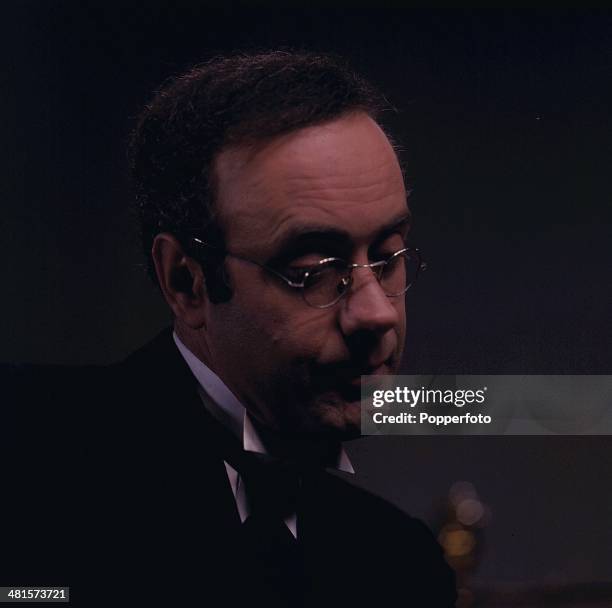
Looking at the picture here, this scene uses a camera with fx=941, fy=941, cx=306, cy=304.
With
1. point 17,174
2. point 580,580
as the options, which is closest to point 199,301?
point 17,174

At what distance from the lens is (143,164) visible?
1.33 meters

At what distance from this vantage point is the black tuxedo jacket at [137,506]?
125 cm

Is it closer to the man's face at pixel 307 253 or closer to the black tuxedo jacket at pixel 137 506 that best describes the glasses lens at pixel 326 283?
the man's face at pixel 307 253

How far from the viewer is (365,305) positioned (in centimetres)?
119

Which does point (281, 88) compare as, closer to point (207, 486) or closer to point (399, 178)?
point (399, 178)

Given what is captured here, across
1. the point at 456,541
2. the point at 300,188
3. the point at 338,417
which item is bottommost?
the point at 456,541

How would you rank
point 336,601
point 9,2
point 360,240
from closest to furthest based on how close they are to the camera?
point 360,240, point 336,601, point 9,2

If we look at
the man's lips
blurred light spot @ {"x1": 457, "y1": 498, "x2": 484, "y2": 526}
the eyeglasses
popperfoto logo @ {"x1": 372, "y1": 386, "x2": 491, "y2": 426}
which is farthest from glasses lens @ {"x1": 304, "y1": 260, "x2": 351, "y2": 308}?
blurred light spot @ {"x1": 457, "y1": 498, "x2": 484, "y2": 526}

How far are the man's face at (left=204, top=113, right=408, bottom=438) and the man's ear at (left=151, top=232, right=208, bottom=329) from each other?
0.08ft

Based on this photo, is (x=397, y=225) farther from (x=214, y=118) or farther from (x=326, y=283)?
(x=214, y=118)

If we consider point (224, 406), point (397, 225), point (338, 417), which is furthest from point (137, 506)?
point (397, 225)

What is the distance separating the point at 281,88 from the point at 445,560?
72cm

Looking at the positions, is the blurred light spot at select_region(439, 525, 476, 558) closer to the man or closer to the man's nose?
the man

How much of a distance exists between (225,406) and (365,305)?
0.82 feet
